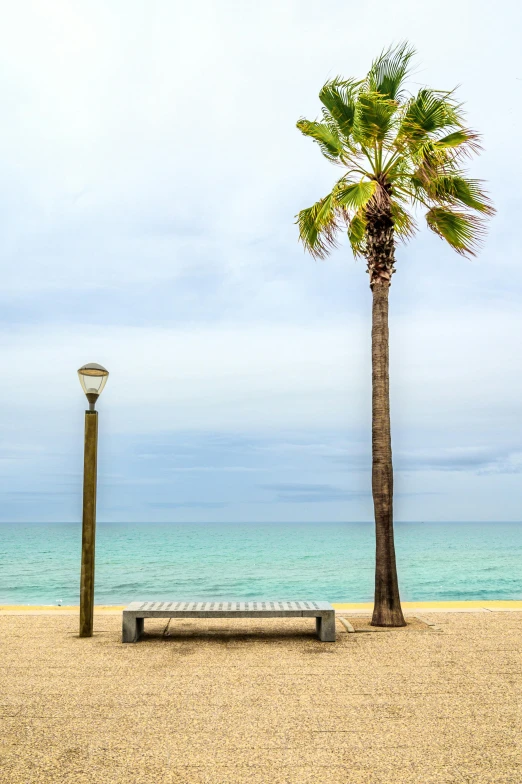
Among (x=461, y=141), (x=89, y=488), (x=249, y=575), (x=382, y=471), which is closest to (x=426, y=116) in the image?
(x=461, y=141)

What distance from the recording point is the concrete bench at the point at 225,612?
285 inches

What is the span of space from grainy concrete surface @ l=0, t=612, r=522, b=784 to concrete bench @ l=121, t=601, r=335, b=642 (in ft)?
0.73

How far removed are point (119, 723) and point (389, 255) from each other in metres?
6.69

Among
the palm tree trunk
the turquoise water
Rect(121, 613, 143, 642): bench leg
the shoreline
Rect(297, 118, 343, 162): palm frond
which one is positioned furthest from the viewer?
the turquoise water

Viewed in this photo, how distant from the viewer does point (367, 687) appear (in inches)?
223

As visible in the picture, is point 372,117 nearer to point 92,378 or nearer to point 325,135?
point 325,135

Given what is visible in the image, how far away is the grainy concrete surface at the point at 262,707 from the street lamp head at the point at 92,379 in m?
2.81

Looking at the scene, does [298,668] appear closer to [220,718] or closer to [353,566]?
[220,718]

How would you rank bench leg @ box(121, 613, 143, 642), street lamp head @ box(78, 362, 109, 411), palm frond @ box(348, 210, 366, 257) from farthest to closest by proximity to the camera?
palm frond @ box(348, 210, 366, 257), street lamp head @ box(78, 362, 109, 411), bench leg @ box(121, 613, 143, 642)

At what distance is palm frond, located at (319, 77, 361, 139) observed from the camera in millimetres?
9133

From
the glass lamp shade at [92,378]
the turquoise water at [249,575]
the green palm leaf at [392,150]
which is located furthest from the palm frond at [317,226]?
the turquoise water at [249,575]

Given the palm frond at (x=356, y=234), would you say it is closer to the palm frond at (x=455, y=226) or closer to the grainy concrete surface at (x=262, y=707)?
the palm frond at (x=455, y=226)

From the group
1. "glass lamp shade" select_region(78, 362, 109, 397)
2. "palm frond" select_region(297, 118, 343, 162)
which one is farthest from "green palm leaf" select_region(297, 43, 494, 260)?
"glass lamp shade" select_region(78, 362, 109, 397)

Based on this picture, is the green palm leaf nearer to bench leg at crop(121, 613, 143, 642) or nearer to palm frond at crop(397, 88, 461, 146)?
palm frond at crop(397, 88, 461, 146)
